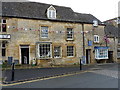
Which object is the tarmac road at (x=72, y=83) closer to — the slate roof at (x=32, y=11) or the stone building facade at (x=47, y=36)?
the stone building facade at (x=47, y=36)

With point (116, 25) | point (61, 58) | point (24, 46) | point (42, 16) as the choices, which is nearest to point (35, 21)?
point (42, 16)

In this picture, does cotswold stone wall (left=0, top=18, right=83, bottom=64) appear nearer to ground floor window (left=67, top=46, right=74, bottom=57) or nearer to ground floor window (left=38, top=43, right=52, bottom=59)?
ground floor window (left=67, top=46, right=74, bottom=57)

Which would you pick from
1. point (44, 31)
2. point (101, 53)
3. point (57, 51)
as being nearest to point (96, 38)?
point (101, 53)

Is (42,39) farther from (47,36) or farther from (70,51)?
(70,51)

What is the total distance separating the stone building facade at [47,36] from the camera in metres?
15.1

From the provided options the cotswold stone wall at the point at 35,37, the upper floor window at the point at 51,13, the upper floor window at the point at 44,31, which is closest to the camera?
the cotswold stone wall at the point at 35,37

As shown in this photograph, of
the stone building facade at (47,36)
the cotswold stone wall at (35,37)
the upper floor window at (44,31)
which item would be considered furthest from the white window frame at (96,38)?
the upper floor window at (44,31)

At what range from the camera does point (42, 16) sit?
17.3 meters

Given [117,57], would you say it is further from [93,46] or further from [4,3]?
[4,3]

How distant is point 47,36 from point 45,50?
78.6 inches

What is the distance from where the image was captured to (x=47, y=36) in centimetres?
1725

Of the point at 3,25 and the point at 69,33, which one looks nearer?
the point at 3,25

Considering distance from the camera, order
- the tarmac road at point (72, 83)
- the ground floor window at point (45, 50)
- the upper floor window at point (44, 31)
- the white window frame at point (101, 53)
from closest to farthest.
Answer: the tarmac road at point (72, 83) → the ground floor window at point (45, 50) → the upper floor window at point (44, 31) → the white window frame at point (101, 53)

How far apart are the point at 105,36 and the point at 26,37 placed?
1388 centimetres
